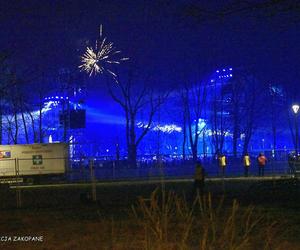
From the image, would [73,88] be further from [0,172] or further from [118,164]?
[0,172]

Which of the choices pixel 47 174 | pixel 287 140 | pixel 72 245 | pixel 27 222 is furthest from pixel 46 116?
pixel 72 245

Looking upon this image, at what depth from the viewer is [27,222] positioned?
53.2 ft

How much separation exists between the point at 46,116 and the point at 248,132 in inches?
1064

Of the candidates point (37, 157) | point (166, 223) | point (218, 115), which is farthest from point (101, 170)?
point (166, 223)

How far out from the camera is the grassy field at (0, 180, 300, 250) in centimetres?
621

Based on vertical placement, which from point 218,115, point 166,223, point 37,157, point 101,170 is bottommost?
point 166,223

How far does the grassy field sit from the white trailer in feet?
67.9

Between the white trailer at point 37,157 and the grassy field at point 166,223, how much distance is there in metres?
20.7

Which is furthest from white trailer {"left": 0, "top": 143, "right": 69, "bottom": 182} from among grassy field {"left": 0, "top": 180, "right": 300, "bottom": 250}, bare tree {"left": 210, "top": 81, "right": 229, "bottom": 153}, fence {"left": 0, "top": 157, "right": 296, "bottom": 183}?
bare tree {"left": 210, "top": 81, "right": 229, "bottom": 153}

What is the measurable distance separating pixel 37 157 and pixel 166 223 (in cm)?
3940

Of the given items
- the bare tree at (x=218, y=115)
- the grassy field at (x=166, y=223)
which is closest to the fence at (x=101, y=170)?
the grassy field at (x=166, y=223)

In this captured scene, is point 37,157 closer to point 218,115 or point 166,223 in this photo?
point 166,223

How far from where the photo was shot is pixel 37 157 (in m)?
44.2

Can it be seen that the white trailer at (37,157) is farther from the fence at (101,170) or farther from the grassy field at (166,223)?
the grassy field at (166,223)
